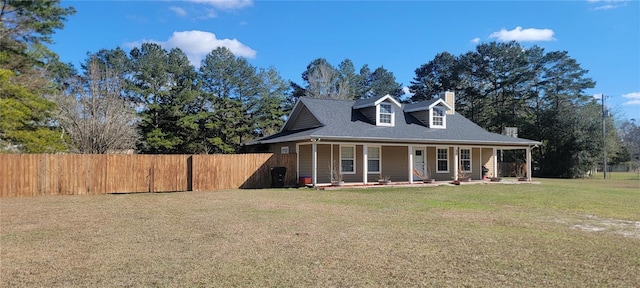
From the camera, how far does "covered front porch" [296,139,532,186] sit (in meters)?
21.3

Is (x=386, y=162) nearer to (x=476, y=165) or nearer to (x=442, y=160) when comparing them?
(x=442, y=160)

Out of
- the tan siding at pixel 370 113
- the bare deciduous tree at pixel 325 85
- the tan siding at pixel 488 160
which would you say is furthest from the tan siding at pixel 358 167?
the bare deciduous tree at pixel 325 85

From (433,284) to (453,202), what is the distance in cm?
946

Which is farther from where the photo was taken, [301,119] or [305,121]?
[301,119]

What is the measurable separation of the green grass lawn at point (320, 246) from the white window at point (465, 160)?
524 inches

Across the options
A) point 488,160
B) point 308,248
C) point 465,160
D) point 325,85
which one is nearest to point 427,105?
point 465,160

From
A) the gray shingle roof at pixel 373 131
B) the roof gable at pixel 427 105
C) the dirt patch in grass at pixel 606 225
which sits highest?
the roof gable at pixel 427 105

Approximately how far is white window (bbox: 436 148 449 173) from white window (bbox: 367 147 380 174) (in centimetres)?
415

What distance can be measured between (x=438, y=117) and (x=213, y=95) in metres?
22.1

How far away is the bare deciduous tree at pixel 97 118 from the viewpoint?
Result: 27.8m

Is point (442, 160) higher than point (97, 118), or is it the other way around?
point (97, 118)

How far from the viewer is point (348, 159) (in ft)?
72.0

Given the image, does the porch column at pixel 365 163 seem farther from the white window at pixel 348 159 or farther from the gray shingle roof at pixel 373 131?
the white window at pixel 348 159

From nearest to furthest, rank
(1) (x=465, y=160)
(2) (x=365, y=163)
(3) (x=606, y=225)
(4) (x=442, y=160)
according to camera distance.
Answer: (3) (x=606, y=225) < (2) (x=365, y=163) < (4) (x=442, y=160) < (1) (x=465, y=160)
